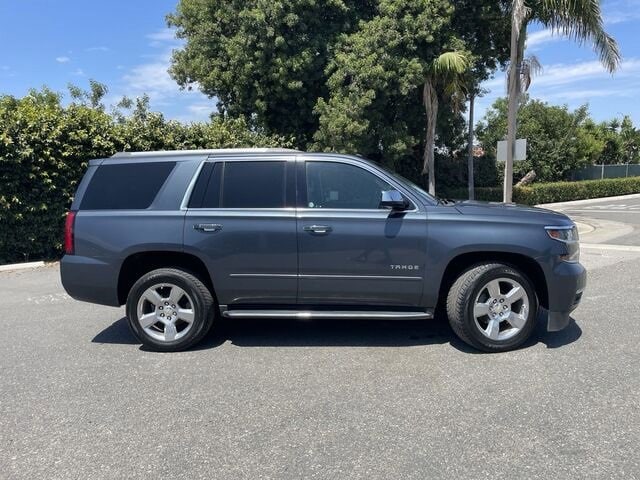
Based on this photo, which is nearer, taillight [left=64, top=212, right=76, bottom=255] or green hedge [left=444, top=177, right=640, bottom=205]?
taillight [left=64, top=212, right=76, bottom=255]

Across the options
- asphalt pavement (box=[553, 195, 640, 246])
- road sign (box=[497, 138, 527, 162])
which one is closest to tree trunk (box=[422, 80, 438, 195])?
road sign (box=[497, 138, 527, 162])

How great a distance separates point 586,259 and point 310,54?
9.73m

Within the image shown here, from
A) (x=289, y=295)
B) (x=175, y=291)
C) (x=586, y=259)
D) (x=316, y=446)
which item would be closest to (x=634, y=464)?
(x=316, y=446)

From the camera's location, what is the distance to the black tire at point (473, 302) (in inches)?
185

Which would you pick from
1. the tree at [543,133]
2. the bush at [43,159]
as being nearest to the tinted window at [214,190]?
the bush at [43,159]

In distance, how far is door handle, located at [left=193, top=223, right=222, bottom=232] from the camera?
4.89 m

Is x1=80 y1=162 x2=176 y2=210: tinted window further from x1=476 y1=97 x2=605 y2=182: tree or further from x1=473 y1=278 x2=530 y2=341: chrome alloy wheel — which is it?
→ x1=476 y1=97 x2=605 y2=182: tree

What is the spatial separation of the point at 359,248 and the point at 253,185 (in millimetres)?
1202

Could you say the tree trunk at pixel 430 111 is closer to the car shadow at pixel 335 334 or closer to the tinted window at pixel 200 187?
the car shadow at pixel 335 334

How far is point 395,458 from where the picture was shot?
10.2 feet

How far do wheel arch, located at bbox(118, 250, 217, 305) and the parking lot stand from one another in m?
0.65

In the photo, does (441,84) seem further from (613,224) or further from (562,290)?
(562,290)

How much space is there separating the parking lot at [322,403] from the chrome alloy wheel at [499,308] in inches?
9.3

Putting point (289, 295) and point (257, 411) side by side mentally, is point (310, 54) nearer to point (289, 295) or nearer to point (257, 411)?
point (289, 295)
